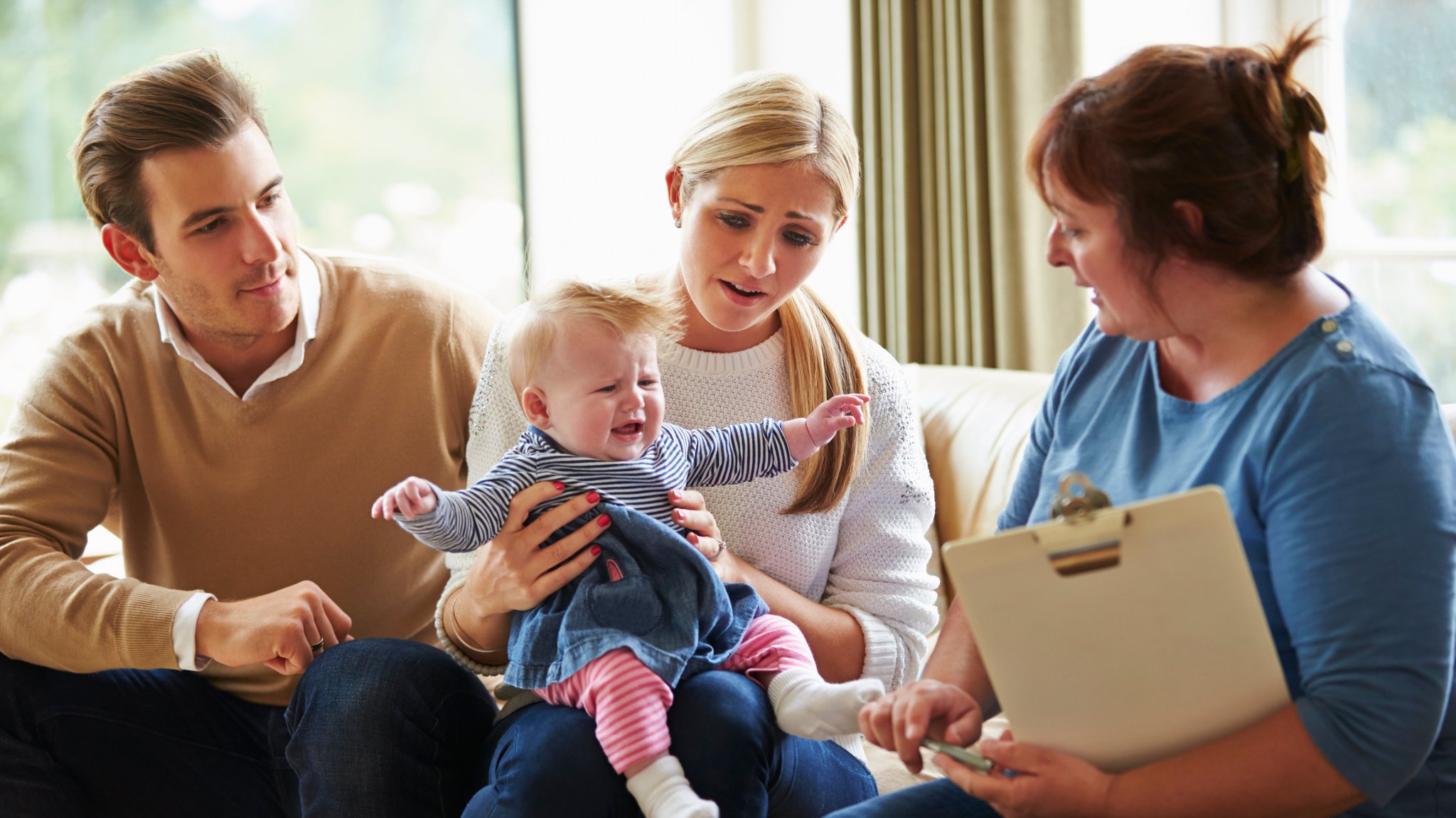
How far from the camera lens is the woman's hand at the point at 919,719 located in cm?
123

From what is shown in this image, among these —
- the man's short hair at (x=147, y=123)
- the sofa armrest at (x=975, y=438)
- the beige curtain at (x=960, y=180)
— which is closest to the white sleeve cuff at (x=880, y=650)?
the sofa armrest at (x=975, y=438)

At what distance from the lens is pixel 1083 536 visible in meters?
1.05

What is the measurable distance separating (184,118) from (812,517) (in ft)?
3.64

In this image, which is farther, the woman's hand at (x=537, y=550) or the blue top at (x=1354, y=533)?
the woman's hand at (x=537, y=550)

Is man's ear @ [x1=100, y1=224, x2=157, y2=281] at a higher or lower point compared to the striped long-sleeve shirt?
higher

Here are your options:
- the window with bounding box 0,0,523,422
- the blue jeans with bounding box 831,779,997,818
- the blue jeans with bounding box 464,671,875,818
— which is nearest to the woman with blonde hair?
the blue jeans with bounding box 464,671,875,818

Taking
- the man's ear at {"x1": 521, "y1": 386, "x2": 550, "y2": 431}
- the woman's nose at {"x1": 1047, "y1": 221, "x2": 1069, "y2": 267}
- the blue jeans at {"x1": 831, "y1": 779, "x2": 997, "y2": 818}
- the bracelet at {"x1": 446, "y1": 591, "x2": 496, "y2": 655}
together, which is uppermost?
the woman's nose at {"x1": 1047, "y1": 221, "x2": 1069, "y2": 267}

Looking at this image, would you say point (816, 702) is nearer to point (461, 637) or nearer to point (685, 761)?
point (685, 761)

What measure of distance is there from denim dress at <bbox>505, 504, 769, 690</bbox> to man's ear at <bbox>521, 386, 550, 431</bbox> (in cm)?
13

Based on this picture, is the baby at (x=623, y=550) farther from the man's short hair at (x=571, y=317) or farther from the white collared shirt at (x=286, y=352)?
the white collared shirt at (x=286, y=352)

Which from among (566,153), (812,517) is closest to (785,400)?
(812,517)

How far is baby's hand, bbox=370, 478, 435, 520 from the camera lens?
4.31 feet

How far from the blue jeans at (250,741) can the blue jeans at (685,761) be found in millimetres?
128

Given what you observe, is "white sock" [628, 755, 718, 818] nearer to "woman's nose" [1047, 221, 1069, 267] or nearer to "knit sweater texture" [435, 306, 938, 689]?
"knit sweater texture" [435, 306, 938, 689]
